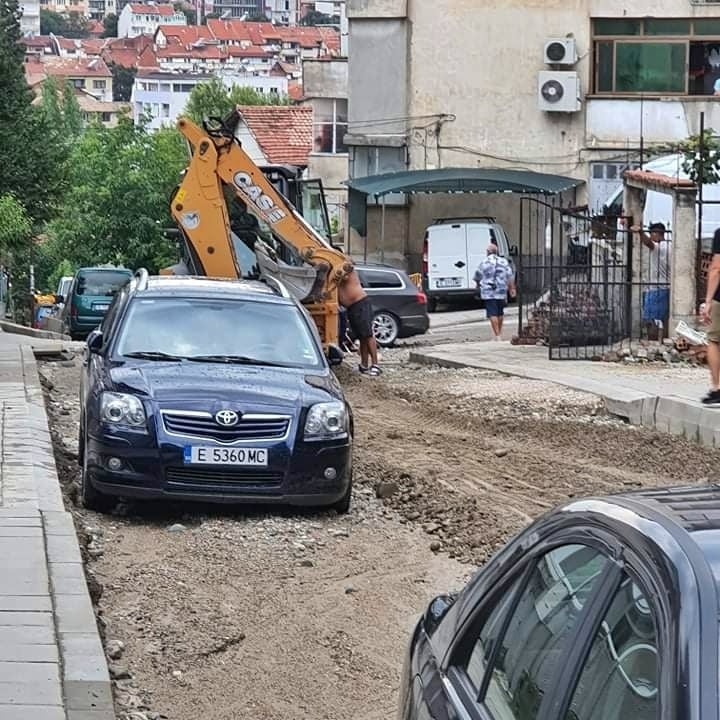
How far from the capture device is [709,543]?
10.0 ft

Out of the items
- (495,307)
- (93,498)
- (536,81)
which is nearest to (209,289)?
(93,498)

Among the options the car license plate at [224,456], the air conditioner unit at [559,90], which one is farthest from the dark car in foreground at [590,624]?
the air conditioner unit at [559,90]

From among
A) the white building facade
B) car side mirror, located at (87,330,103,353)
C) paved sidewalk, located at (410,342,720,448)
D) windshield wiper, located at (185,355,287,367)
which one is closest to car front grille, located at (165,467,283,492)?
windshield wiper, located at (185,355,287,367)

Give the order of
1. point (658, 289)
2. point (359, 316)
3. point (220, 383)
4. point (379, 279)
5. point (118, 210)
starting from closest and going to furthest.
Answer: point (220, 383)
point (359, 316)
point (658, 289)
point (379, 279)
point (118, 210)

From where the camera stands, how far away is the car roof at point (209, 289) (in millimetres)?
12039

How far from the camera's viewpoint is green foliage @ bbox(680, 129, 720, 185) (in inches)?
878

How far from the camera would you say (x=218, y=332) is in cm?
1161

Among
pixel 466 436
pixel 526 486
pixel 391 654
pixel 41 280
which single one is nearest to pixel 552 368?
pixel 466 436

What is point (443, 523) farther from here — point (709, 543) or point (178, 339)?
point (709, 543)

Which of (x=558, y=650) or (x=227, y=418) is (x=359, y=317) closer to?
(x=227, y=418)

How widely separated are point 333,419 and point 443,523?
3.26ft

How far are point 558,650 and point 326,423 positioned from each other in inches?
281

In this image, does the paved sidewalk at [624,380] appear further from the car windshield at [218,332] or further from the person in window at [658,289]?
the car windshield at [218,332]

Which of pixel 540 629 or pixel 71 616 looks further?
pixel 71 616
